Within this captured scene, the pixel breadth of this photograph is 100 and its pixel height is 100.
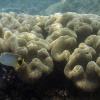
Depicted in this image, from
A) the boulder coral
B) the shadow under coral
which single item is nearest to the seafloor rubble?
the boulder coral

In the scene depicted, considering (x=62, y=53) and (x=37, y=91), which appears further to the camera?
(x=62, y=53)

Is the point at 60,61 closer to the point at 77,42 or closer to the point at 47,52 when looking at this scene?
the point at 47,52

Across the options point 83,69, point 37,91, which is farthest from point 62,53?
point 37,91

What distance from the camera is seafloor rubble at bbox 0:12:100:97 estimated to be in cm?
386

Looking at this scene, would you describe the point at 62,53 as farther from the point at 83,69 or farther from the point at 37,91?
the point at 37,91

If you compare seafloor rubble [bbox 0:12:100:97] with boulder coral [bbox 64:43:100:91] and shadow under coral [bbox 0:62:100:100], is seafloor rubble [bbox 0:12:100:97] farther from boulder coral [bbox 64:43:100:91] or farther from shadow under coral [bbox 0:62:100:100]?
shadow under coral [bbox 0:62:100:100]

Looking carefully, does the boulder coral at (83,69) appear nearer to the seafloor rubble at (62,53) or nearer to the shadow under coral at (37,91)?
the seafloor rubble at (62,53)

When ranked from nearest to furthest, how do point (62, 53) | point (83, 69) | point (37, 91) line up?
point (83, 69) < point (37, 91) < point (62, 53)

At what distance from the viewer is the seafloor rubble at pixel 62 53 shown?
386 centimetres

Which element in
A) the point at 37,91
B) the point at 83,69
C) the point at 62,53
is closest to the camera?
the point at 83,69

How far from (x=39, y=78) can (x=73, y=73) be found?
678mm

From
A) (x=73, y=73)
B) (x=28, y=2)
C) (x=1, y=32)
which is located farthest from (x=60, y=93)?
(x=28, y=2)

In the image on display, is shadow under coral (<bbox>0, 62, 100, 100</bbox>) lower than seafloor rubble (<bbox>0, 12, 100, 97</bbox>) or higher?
lower

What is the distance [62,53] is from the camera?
424 centimetres
